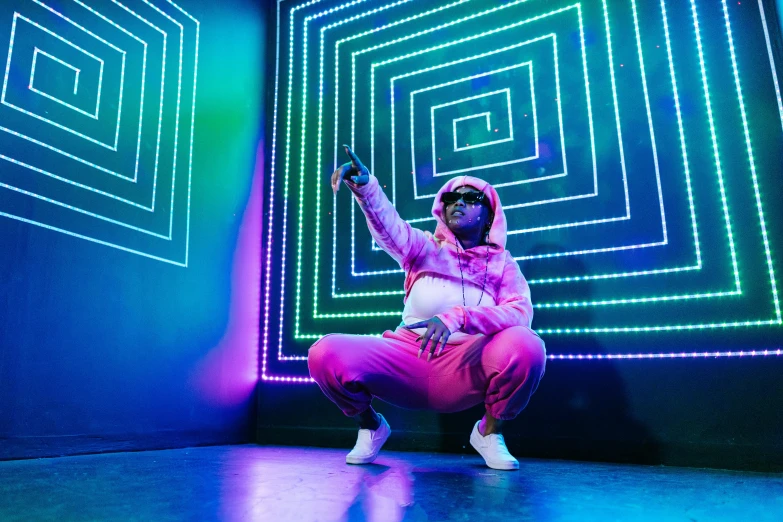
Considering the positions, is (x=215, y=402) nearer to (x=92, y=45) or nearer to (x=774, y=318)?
(x=92, y=45)

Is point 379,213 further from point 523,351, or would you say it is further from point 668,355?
point 668,355

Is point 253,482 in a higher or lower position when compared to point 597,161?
lower

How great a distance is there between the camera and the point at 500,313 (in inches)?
73.6

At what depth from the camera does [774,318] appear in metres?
2.02

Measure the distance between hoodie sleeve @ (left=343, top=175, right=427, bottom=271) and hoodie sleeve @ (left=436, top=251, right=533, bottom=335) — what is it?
33cm

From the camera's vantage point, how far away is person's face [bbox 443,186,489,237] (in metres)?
2.14

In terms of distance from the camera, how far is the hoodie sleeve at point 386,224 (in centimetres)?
193

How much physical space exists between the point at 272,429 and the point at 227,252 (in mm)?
928

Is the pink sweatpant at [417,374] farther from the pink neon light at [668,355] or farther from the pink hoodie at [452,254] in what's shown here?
the pink neon light at [668,355]

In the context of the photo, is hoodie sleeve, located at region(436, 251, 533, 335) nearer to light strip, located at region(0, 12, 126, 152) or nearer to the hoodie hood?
the hoodie hood

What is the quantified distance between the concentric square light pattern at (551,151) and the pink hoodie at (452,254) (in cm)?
41

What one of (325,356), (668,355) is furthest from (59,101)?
(668,355)

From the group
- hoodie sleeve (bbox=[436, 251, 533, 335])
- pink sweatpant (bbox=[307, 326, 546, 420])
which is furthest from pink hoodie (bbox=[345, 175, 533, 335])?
pink sweatpant (bbox=[307, 326, 546, 420])

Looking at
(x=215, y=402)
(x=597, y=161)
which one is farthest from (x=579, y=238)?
(x=215, y=402)
